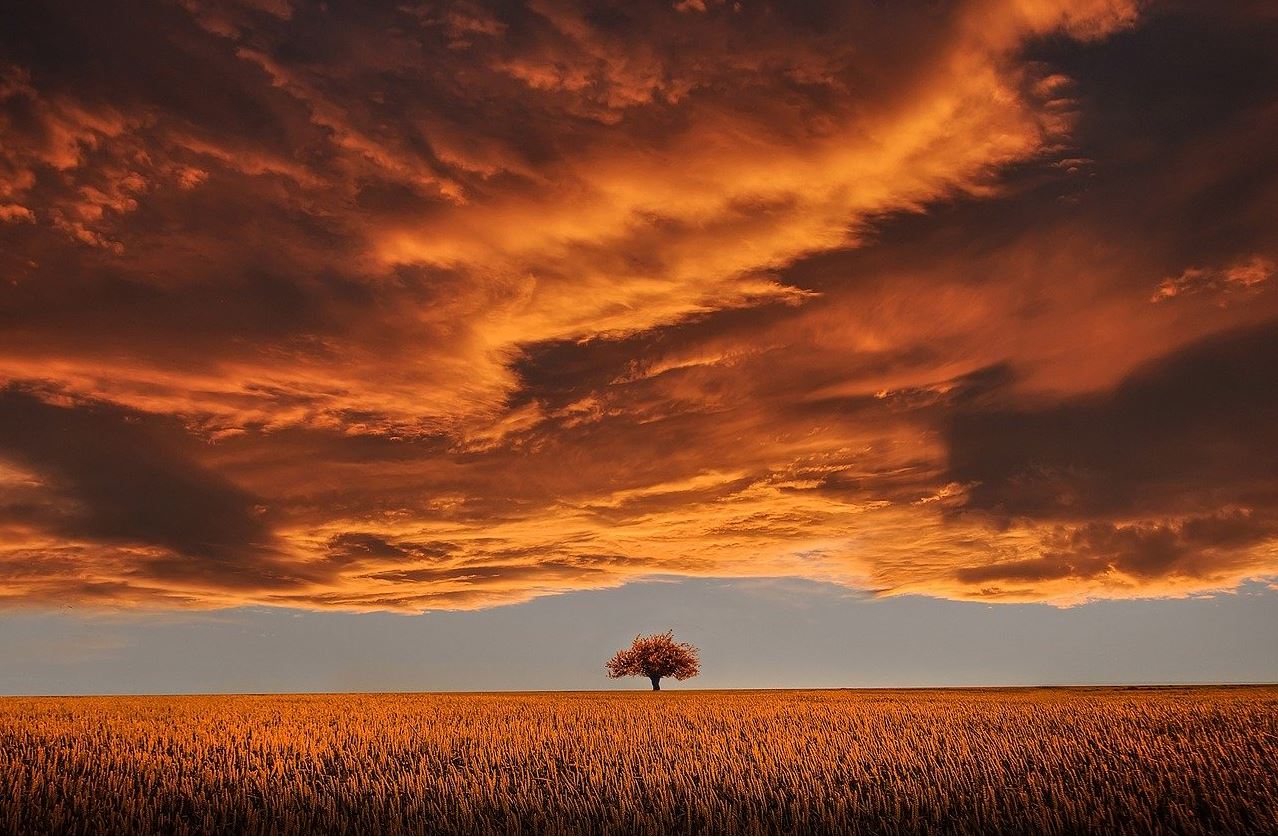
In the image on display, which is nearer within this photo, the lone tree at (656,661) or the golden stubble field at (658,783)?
the golden stubble field at (658,783)

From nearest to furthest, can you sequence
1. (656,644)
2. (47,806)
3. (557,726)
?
(47,806) < (557,726) < (656,644)

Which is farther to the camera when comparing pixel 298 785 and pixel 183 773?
pixel 183 773

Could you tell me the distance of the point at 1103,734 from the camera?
81.4ft

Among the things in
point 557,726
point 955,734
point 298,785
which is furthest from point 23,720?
point 955,734

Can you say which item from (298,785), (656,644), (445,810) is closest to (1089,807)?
(445,810)

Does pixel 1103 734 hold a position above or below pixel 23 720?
below

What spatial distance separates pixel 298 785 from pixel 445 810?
340 centimetres

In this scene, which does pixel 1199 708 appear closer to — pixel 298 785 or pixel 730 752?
pixel 730 752

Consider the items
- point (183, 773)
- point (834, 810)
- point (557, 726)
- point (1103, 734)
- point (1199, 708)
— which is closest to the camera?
point (834, 810)

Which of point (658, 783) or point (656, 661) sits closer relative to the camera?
point (658, 783)

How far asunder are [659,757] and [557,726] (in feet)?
39.7

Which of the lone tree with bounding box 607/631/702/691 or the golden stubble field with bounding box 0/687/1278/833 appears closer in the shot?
the golden stubble field with bounding box 0/687/1278/833

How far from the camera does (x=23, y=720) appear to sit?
125 feet

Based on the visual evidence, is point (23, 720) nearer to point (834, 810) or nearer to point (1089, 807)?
point (834, 810)
